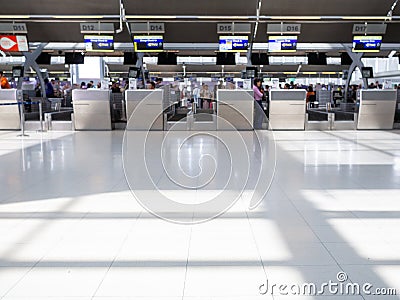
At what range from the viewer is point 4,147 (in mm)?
9023

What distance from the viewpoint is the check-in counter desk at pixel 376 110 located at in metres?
12.5

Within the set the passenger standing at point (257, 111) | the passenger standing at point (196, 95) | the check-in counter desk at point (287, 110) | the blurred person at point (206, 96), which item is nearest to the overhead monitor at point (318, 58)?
the passenger standing at point (196, 95)

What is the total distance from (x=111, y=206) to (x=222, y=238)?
1492mm

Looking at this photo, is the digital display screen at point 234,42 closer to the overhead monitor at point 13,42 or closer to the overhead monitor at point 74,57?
the overhead monitor at point 13,42

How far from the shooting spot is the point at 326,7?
13.8 metres

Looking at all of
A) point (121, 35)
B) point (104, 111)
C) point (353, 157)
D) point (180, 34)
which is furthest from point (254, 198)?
point (121, 35)

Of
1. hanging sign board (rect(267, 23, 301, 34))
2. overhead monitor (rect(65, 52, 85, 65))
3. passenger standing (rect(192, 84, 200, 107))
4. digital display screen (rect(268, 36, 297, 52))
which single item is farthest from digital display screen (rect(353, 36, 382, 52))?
overhead monitor (rect(65, 52, 85, 65))

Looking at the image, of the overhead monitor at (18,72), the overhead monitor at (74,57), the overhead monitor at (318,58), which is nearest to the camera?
the overhead monitor at (18,72)

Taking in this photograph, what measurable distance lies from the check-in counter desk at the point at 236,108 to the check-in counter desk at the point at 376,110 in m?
3.29

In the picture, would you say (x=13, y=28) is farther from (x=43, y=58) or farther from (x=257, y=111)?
(x=257, y=111)

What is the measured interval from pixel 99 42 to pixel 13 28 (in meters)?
3.07

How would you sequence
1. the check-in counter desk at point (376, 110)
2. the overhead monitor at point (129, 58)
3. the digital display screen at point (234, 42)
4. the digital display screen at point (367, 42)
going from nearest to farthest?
the check-in counter desk at point (376, 110) → the digital display screen at point (234, 42) → the digital display screen at point (367, 42) → the overhead monitor at point (129, 58)

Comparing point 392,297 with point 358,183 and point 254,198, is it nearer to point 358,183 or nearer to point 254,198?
point 254,198

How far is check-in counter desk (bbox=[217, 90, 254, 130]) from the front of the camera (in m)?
12.0
